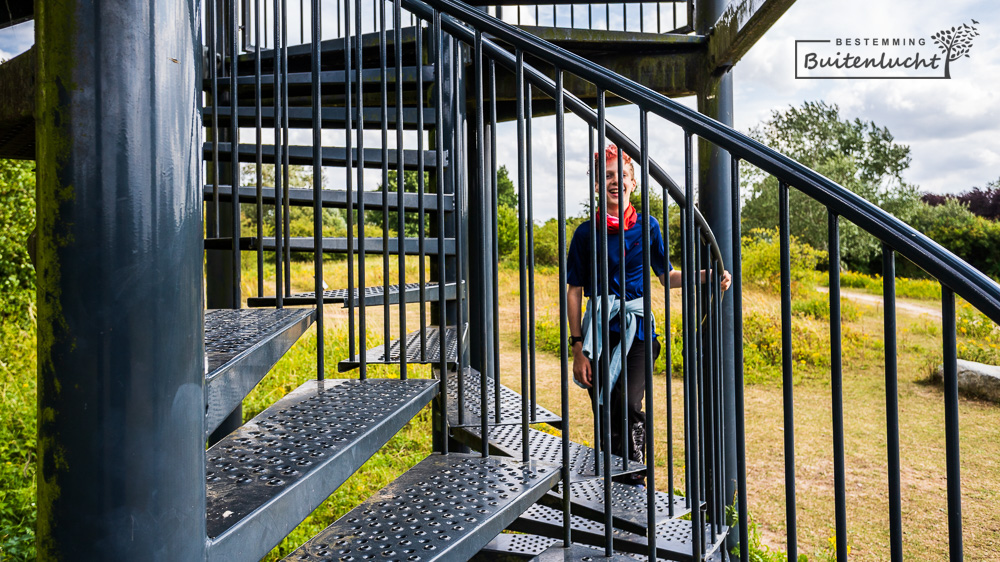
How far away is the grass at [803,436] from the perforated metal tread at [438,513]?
62cm

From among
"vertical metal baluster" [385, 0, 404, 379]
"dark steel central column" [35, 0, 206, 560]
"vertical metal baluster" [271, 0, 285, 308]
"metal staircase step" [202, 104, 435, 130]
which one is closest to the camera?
"dark steel central column" [35, 0, 206, 560]

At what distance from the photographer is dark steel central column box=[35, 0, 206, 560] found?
2.74 ft

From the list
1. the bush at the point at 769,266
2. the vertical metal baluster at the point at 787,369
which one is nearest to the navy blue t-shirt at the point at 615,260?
the vertical metal baluster at the point at 787,369

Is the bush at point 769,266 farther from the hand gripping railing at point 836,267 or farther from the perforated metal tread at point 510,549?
the hand gripping railing at point 836,267

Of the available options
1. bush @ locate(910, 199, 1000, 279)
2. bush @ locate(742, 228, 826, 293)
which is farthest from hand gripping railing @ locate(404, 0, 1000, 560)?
bush @ locate(910, 199, 1000, 279)

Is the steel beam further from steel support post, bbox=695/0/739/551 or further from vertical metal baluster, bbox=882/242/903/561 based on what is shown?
vertical metal baluster, bbox=882/242/903/561

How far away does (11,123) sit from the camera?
7.94 ft

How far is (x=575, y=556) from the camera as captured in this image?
1.66 metres

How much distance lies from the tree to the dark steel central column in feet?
54.5

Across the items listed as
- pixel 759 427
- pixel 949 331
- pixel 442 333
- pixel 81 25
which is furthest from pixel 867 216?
pixel 759 427

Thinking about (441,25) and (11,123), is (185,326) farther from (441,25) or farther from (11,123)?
(11,123)

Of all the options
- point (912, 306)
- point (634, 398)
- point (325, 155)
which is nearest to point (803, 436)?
point (634, 398)

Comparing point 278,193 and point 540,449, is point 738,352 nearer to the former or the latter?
point 540,449

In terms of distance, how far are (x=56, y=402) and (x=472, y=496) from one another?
94cm
